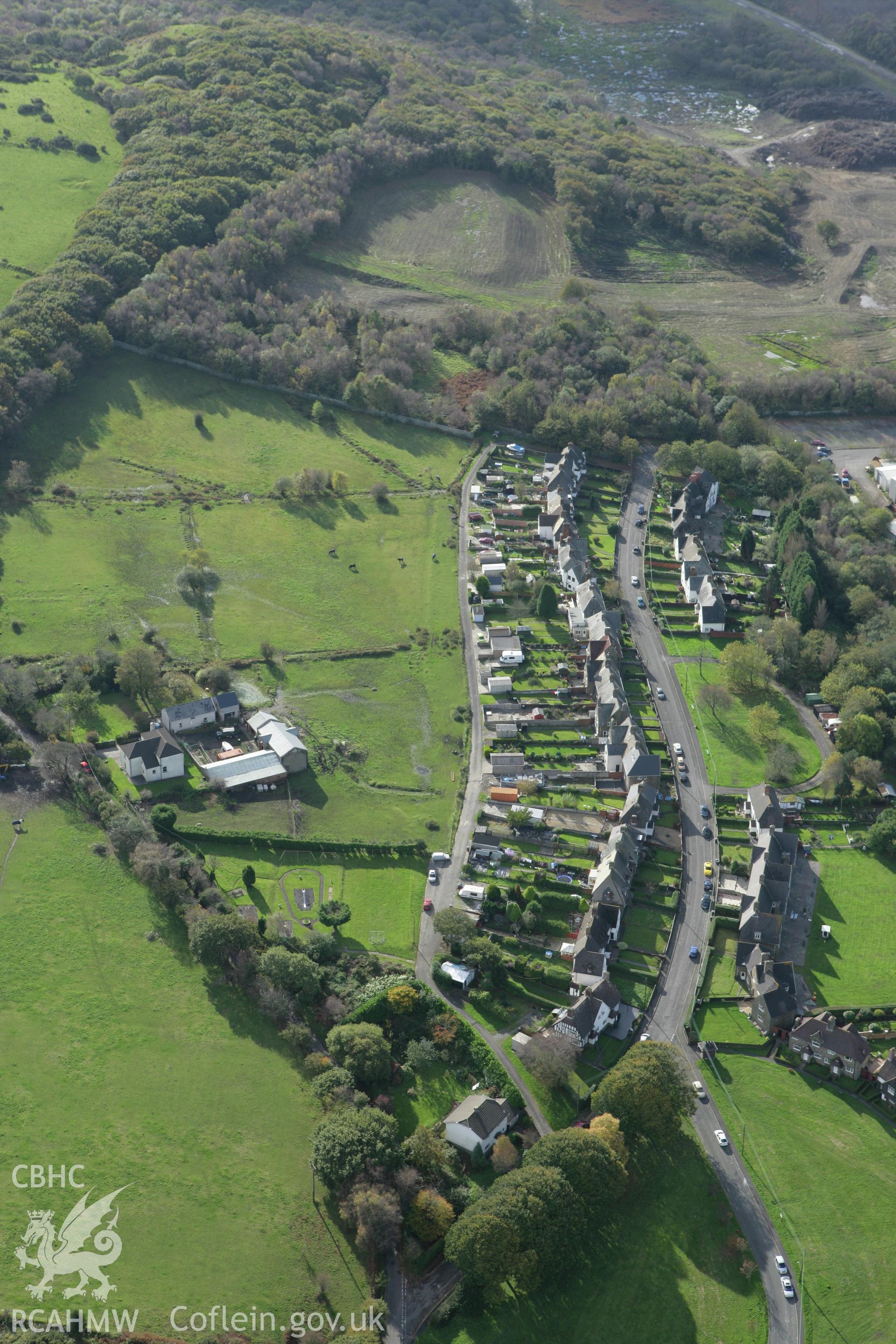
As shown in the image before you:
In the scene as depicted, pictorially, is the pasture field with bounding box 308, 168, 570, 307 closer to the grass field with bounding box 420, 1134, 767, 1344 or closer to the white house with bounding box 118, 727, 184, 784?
the white house with bounding box 118, 727, 184, 784

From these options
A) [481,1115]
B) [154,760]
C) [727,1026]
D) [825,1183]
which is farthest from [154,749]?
[825,1183]

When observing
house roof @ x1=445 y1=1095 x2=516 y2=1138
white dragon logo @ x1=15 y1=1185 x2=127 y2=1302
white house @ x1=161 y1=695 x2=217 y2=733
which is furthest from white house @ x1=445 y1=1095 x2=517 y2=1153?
white house @ x1=161 y1=695 x2=217 y2=733

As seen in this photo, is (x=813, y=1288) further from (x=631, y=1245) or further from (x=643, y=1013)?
(x=643, y=1013)

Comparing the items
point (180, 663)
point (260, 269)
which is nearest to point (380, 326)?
point (260, 269)

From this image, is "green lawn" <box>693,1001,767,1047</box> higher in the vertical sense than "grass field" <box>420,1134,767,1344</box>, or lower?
higher

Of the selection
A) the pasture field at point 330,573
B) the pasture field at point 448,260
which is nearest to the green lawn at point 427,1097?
the pasture field at point 330,573

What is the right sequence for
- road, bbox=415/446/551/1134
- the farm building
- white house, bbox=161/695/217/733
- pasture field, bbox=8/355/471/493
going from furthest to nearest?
pasture field, bbox=8/355/471/493, white house, bbox=161/695/217/733, the farm building, road, bbox=415/446/551/1134
